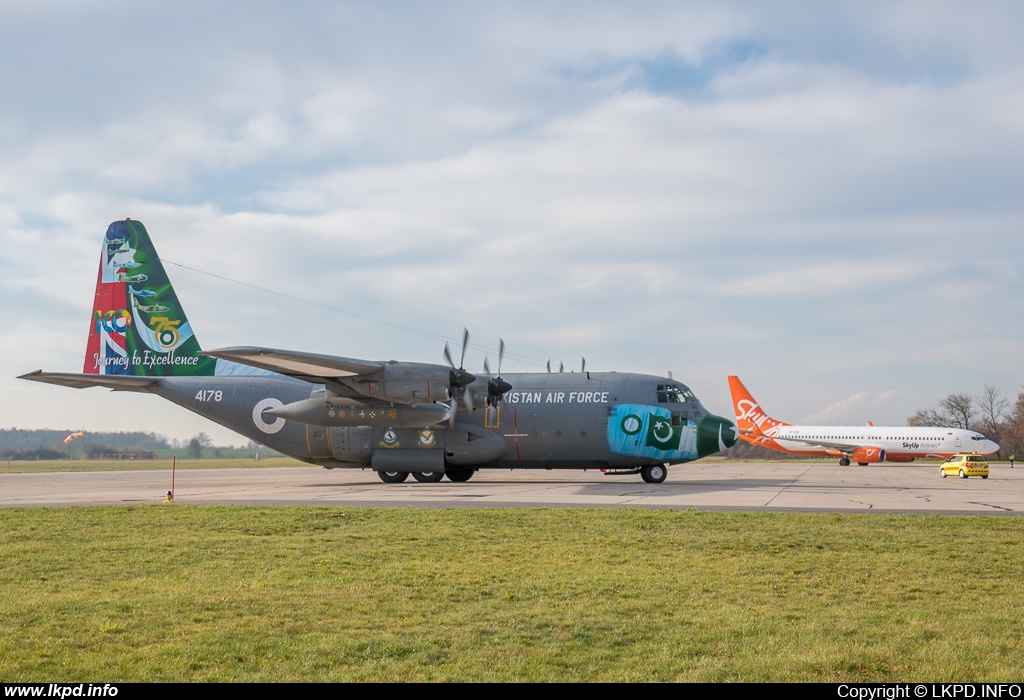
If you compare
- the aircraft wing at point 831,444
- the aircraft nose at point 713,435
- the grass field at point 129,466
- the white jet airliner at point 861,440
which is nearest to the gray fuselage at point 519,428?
the aircraft nose at point 713,435

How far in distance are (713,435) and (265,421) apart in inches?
730

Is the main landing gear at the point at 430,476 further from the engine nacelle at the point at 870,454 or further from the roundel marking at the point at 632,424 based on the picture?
the engine nacelle at the point at 870,454

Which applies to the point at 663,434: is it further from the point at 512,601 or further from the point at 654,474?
the point at 512,601

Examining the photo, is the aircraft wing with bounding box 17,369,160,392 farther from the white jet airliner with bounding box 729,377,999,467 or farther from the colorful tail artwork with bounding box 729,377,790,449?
the colorful tail artwork with bounding box 729,377,790,449

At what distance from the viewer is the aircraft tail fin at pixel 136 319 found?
113 feet

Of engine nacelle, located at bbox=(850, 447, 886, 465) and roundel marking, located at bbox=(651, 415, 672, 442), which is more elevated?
roundel marking, located at bbox=(651, 415, 672, 442)

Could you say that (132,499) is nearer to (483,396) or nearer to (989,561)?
(483,396)

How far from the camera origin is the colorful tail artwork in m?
75.3

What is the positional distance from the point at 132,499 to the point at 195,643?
60.9ft

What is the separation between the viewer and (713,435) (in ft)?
101

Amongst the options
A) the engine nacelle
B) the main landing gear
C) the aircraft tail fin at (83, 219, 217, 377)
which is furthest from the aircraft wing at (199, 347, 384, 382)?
the engine nacelle

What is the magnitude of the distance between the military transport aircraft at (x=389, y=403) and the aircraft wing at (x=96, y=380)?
0.06m

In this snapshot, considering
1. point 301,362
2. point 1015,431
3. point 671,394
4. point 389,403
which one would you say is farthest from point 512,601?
point 1015,431

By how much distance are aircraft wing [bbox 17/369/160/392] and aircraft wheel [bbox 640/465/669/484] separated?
69.2ft
